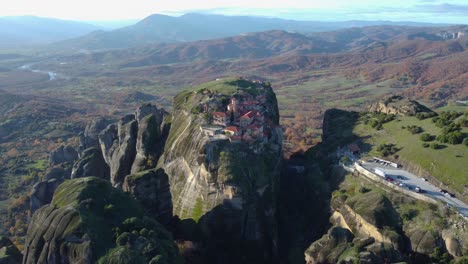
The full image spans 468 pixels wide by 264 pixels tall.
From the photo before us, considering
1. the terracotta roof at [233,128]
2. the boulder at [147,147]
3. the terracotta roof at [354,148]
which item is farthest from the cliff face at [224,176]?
the terracotta roof at [354,148]

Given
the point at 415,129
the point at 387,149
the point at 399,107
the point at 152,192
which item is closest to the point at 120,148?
the point at 152,192

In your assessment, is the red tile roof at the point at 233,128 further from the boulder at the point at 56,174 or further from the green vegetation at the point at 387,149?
the boulder at the point at 56,174

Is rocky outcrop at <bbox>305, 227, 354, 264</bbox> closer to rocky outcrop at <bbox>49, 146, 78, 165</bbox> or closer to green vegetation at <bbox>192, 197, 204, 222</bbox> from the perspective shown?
green vegetation at <bbox>192, 197, 204, 222</bbox>

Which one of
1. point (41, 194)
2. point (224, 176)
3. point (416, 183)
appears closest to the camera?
point (224, 176)

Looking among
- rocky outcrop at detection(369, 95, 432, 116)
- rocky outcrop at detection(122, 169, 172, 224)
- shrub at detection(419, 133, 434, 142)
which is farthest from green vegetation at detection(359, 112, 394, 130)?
rocky outcrop at detection(122, 169, 172, 224)

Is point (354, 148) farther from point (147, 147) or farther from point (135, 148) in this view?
point (135, 148)

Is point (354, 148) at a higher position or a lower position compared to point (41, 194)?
higher
